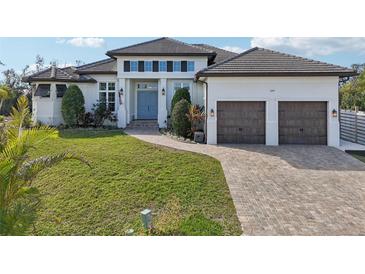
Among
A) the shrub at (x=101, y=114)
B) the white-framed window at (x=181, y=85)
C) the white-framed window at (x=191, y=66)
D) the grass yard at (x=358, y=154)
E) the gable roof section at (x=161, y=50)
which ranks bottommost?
the grass yard at (x=358, y=154)

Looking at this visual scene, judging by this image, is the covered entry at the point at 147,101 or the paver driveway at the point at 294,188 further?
the covered entry at the point at 147,101

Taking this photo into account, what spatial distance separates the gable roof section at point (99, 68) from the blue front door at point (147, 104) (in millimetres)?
2703

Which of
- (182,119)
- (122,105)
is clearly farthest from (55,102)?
(182,119)

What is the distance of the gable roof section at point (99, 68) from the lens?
21.9m

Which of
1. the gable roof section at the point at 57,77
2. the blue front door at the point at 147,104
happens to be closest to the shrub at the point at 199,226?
the blue front door at the point at 147,104

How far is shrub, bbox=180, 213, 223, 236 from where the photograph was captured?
7.03 meters

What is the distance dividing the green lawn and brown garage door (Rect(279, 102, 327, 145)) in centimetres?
596

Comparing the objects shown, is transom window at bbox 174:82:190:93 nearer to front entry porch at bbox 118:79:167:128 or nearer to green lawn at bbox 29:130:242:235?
front entry porch at bbox 118:79:167:128

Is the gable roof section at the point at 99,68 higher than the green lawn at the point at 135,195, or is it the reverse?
the gable roof section at the point at 99,68

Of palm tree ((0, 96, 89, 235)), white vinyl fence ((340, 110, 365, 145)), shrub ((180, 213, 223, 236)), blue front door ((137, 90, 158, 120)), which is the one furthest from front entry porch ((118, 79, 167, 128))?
palm tree ((0, 96, 89, 235))

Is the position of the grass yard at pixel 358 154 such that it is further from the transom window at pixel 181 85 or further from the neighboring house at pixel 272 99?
the transom window at pixel 181 85

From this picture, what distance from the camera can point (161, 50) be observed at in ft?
69.5
